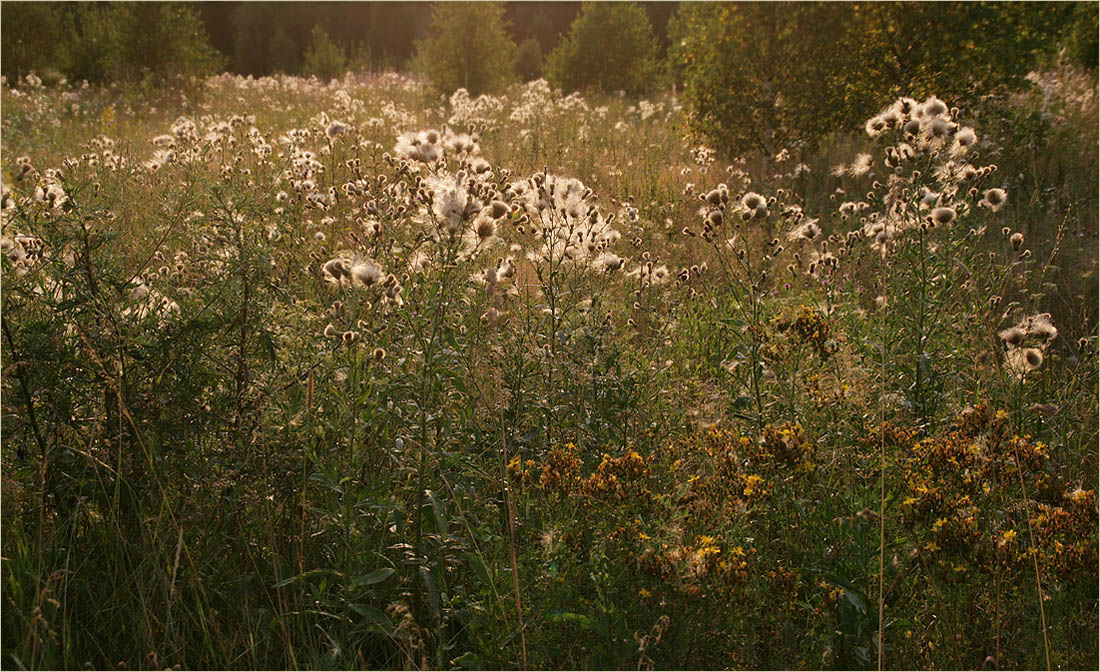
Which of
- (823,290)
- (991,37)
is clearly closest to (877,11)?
(991,37)

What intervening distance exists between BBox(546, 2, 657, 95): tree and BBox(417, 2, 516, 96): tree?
94.7 inches

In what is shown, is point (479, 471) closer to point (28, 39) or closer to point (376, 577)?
point (376, 577)

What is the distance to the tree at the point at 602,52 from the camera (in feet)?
62.3

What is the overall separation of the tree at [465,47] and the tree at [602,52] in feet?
7.89

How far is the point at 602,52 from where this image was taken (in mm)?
19047

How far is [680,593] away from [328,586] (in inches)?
41.3

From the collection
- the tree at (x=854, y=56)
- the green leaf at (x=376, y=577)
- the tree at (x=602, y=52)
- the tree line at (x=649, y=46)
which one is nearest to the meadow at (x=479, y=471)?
the green leaf at (x=376, y=577)

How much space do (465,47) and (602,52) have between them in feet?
13.5

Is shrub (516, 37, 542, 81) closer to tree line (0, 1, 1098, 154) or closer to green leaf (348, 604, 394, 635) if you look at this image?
tree line (0, 1, 1098, 154)

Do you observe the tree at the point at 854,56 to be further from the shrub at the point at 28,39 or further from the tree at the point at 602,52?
the shrub at the point at 28,39

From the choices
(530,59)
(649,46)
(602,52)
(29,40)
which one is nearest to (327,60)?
(29,40)

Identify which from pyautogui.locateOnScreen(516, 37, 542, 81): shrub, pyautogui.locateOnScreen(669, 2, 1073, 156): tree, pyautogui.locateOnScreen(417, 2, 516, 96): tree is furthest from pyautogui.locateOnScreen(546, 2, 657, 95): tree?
pyautogui.locateOnScreen(516, 37, 542, 81): shrub

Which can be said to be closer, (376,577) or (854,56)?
(376,577)

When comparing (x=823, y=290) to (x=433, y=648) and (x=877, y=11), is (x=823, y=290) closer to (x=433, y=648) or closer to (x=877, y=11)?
(x=433, y=648)
